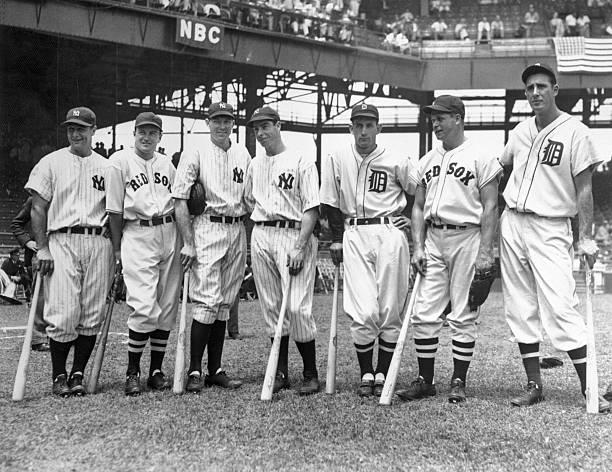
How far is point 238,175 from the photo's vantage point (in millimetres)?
Result: 5297

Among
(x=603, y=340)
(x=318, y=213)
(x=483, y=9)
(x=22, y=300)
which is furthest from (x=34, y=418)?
(x=483, y=9)

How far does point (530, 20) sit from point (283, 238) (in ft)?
74.3

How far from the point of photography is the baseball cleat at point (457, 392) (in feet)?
14.9

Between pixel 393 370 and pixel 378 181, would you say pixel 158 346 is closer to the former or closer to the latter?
pixel 393 370

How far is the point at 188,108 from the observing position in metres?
23.8

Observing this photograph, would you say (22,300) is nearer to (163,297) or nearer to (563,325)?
(163,297)

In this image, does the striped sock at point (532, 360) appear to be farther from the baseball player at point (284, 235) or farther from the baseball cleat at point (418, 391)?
the baseball player at point (284, 235)

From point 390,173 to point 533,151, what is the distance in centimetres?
100

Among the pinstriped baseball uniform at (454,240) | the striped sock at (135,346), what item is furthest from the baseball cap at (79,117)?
the pinstriped baseball uniform at (454,240)

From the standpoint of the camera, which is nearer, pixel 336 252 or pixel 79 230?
pixel 79 230

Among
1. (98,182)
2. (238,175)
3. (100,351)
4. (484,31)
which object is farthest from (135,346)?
(484,31)

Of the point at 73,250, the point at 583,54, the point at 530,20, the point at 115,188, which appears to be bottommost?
the point at 73,250

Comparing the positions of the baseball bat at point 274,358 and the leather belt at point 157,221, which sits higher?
the leather belt at point 157,221

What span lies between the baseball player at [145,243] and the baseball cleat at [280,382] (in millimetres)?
813
